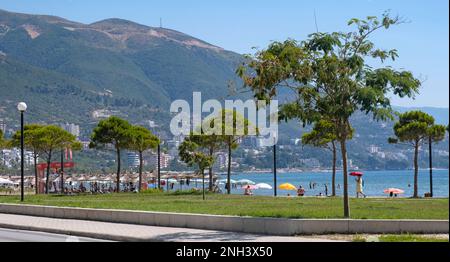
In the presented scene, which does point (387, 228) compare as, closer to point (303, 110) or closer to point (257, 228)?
point (257, 228)

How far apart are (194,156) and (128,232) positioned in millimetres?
27941

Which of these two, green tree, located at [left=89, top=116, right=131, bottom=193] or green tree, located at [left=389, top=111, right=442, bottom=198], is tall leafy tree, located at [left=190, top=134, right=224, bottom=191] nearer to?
green tree, located at [left=89, top=116, right=131, bottom=193]

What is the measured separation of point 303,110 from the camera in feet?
77.8

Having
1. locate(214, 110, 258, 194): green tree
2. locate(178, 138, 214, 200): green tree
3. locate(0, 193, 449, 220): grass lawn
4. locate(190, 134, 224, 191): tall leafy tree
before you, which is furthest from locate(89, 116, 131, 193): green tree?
locate(0, 193, 449, 220): grass lawn

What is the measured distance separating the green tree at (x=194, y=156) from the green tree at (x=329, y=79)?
21.6m

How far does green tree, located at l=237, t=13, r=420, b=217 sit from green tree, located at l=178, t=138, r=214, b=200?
2159cm

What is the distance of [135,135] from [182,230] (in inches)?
1686

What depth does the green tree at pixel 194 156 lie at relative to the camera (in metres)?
47.2

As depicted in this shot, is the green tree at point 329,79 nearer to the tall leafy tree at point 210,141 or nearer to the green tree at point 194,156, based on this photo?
the green tree at point 194,156

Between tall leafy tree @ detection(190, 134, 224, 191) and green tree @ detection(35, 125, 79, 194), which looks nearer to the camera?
tall leafy tree @ detection(190, 134, 224, 191)

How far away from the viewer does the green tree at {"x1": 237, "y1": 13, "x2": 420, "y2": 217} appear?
2253cm

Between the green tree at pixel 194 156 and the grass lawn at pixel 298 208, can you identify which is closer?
the grass lawn at pixel 298 208

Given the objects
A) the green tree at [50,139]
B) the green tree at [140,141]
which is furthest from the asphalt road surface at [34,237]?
the green tree at [50,139]
